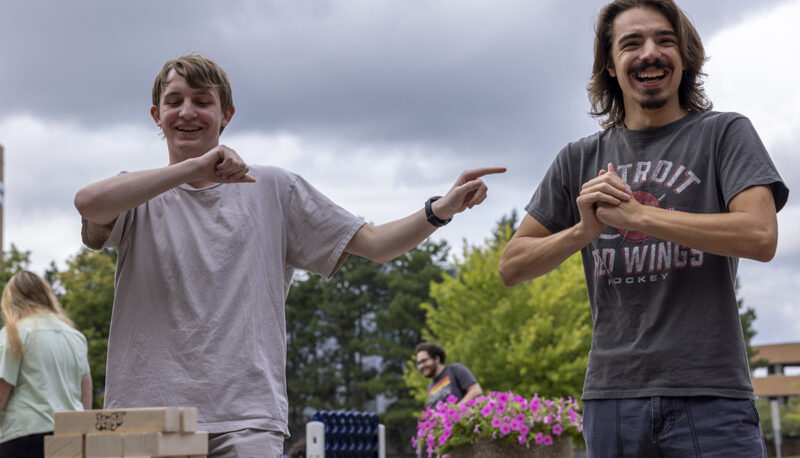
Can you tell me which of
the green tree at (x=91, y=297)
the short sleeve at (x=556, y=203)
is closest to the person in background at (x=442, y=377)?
the short sleeve at (x=556, y=203)

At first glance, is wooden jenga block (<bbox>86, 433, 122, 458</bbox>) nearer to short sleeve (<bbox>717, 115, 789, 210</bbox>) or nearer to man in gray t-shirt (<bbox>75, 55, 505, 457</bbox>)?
man in gray t-shirt (<bbox>75, 55, 505, 457</bbox>)

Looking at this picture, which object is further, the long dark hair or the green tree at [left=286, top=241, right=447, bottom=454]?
the green tree at [left=286, top=241, right=447, bottom=454]

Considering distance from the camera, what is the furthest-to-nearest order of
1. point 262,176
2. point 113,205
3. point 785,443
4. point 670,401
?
point 785,443
point 262,176
point 113,205
point 670,401

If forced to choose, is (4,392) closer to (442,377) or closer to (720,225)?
(720,225)

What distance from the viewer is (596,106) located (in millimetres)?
3215

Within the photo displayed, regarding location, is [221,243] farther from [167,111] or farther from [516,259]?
[516,259]

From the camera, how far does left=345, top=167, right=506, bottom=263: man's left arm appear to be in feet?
10.3

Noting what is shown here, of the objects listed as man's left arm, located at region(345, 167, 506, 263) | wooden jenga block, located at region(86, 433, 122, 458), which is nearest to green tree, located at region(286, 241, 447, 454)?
man's left arm, located at region(345, 167, 506, 263)

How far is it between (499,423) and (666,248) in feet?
18.7

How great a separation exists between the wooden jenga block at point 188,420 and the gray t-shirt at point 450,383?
338 inches

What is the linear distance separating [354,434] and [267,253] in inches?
303

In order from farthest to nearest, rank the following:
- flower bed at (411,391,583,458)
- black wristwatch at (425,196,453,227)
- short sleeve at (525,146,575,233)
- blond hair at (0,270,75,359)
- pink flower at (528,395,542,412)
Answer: pink flower at (528,395,542,412) → flower bed at (411,391,583,458) → blond hair at (0,270,75,359) → black wristwatch at (425,196,453,227) → short sleeve at (525,146,575,233)

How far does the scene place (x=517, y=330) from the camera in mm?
28719

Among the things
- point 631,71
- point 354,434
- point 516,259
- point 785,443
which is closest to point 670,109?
point 631,71
